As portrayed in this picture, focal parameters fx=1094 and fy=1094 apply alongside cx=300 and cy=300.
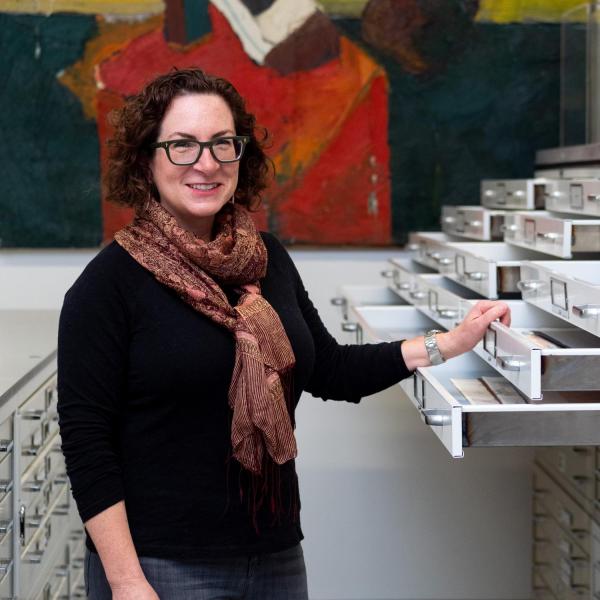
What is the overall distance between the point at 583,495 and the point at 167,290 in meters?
1.56

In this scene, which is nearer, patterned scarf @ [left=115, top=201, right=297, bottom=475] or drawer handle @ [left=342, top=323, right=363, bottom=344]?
patterned scarf @ [left=115, top=201, right=297, bottom=475]

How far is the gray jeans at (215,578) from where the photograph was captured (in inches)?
67.1

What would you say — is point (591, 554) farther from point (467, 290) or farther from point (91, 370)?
point (91, 370)

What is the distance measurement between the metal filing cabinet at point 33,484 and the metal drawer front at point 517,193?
139cm

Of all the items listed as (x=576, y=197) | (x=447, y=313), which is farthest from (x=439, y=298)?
(x=576, y=197)

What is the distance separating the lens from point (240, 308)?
1.77 m

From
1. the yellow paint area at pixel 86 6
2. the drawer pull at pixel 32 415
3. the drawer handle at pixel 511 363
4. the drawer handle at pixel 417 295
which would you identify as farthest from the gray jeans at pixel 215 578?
the yellow paint area at pixel 86 6

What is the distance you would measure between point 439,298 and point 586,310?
73 cm

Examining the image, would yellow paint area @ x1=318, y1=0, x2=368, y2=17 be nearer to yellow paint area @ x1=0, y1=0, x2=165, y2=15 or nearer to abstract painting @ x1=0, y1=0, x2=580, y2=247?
abstract painting @ x1=0, y1=0, x2=580, y2=247

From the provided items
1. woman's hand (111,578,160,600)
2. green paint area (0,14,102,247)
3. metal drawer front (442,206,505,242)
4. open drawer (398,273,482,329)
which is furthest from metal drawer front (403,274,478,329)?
green paint area (0,14,102,247)

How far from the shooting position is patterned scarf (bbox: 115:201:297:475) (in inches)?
67.6

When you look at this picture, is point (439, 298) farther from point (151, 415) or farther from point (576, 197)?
point (151, 415)

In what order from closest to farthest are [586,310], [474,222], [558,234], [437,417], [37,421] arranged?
1. [437,417]
2. [586,310]
3. [558,234]
4. [37,421]
5. [474,222]

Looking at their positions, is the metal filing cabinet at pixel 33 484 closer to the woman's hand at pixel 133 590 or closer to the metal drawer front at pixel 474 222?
the woman's hand at pixel 133 590
